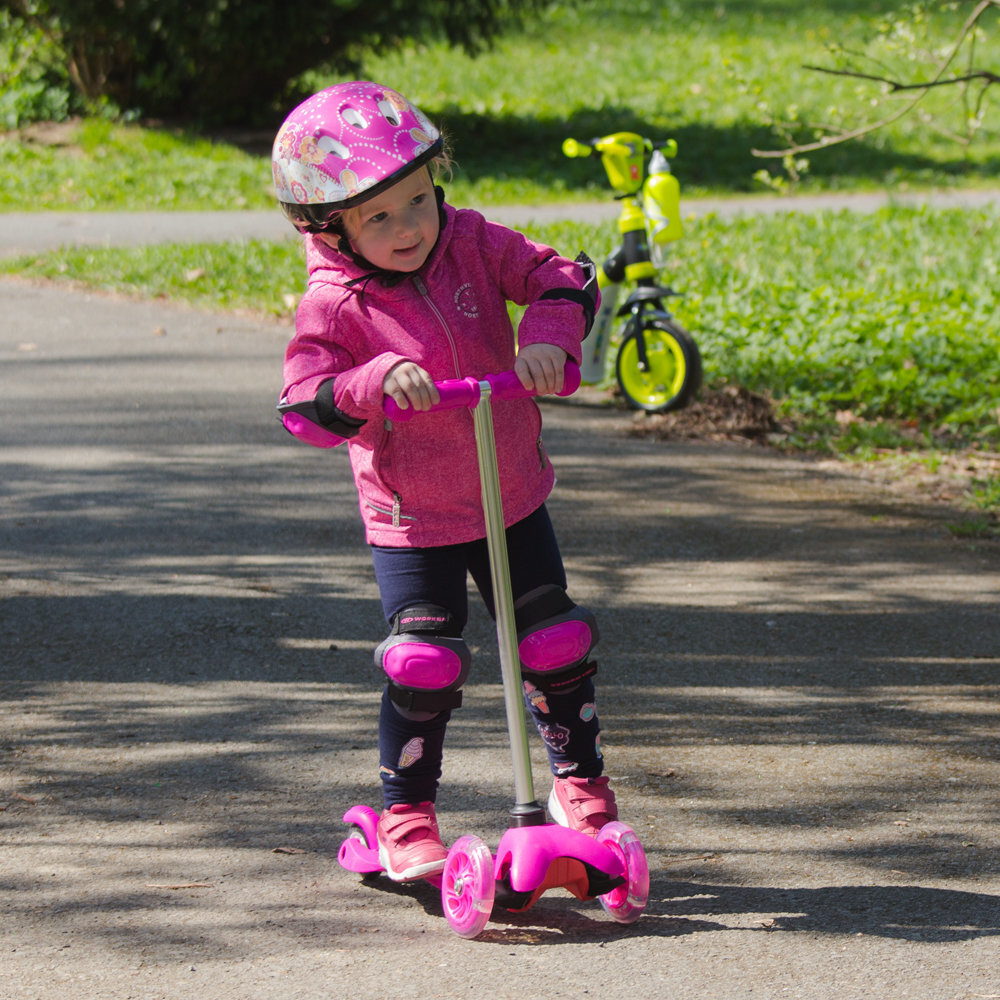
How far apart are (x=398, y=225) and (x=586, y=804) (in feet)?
4.37

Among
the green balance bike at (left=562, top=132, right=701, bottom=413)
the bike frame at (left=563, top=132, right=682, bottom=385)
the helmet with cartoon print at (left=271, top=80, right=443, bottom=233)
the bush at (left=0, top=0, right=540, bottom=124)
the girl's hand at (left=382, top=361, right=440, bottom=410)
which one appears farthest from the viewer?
the bush at (left=0, top=0, right=540, bottom=124)

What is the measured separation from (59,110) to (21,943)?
46.2 ft

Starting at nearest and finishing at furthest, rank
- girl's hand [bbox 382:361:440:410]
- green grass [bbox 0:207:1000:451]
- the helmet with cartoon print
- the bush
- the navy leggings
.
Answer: girl's hand [bbox 382:361:440:410] → the helmet with cartoon print → the navy leggings → green grass [bbox 0:207:1000:451] → the bush

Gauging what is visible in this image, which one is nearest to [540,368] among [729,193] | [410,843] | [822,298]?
[410,843]

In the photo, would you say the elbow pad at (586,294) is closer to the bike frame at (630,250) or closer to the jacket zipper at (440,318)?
the jacket zipper at (440,318)

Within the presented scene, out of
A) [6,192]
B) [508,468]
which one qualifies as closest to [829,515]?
[508,468]

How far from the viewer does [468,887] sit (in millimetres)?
2699

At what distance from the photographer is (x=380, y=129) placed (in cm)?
265

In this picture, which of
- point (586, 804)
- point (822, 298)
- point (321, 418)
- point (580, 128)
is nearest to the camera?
point (321, 418)

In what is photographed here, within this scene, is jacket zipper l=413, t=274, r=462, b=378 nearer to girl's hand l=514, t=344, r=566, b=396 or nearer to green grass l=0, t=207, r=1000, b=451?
girl's hand l=514, t=344, r=566, b=396

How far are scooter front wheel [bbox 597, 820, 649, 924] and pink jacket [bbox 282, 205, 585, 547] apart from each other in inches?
27.4

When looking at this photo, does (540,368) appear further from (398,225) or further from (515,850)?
(515,850)

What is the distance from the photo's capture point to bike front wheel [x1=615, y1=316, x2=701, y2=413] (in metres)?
6.49

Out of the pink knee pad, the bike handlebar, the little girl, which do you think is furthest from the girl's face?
the pink knee pad
